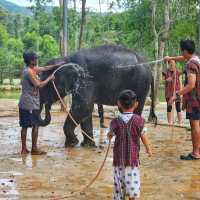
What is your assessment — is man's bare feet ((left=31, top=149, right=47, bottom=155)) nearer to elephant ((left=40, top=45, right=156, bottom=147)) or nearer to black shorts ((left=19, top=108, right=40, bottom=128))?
black shorts ((left=19, top=108, right=40, bottom=128))

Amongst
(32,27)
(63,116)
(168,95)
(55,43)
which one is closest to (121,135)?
(168,95)

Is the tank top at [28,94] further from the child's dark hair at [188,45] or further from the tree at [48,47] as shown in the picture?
the tree at [48,47]

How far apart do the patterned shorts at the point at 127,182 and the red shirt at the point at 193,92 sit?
140 inches

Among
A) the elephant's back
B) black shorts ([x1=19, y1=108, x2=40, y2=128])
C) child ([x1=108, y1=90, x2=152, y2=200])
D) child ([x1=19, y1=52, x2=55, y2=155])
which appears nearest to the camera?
child ([x1=108, y1=90, x2=152, y2=200])

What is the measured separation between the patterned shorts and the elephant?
4604 millimetres

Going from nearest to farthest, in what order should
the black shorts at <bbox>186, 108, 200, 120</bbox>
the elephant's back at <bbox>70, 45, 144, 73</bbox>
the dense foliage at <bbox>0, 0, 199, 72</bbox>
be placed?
the black shorts at <bbox>186, 108, 200, 120</bbox>
the elephant's back at <bbox>70, 45, 144, 73</bbox>
the dense foliage at <bbox>0, 0, 199, 72</bbox>

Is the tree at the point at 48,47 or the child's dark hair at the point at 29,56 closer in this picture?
the child's dark hair at the point at 29,56

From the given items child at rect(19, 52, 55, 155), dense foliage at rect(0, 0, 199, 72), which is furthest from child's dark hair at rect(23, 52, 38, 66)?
dense foliage at rect(0, 0, 199, 72)

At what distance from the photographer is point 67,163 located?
26.7 feet

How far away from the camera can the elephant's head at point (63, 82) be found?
989 centimetres

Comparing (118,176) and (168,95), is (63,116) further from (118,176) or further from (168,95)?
(118,176)

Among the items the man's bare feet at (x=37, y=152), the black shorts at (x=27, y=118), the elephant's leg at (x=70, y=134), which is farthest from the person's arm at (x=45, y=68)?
the man's bare feet at (x=37, y=152)

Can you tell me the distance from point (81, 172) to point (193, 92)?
94.1 inches

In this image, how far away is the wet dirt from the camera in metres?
6.20
